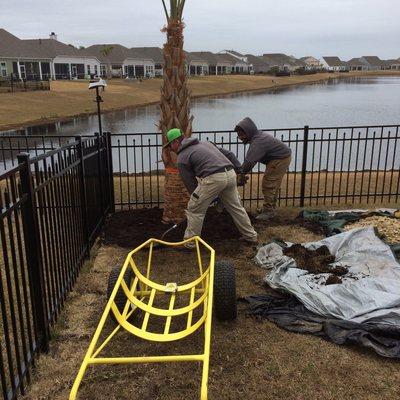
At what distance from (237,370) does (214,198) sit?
8.74ft

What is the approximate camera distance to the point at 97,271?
5.36 meters

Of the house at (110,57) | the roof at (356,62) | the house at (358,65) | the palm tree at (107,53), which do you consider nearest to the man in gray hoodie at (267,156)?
Result: the house at (110,57)

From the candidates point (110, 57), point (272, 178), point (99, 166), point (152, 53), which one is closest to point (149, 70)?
point (152, 53)

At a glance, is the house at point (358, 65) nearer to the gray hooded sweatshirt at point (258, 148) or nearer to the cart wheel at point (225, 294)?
the gray hooded sweatshirt at point (258, 148)

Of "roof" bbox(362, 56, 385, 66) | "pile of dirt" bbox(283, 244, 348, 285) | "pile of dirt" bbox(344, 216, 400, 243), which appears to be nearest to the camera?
"pile of dirt" bbox(283, 244, 348, 285)

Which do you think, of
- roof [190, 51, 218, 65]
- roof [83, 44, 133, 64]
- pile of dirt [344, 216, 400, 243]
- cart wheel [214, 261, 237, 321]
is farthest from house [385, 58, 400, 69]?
cart wheel [214, 261, 237, 321]

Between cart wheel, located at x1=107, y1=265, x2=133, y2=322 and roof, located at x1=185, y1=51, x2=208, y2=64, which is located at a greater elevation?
roof, located at x1=185, y1=51, x2=208, y2=64

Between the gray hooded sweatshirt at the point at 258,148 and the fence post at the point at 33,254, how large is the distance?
148 inches

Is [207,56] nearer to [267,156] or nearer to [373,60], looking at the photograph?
[267,156]

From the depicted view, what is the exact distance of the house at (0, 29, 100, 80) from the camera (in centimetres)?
5328

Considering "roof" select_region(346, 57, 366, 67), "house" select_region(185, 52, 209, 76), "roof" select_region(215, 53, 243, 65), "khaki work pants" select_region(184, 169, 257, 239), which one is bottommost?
"khaki work pants" select_region(184, 169, 257, 239)

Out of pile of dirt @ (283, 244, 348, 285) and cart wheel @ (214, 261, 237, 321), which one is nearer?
cart wheel @ (214, 261, 237, 321)

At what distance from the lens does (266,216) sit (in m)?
7.36

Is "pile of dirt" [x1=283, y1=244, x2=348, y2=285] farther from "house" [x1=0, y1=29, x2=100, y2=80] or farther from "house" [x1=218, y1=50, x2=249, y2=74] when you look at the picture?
"house" [x1=218, y1=50, x2=249, y2=74]
